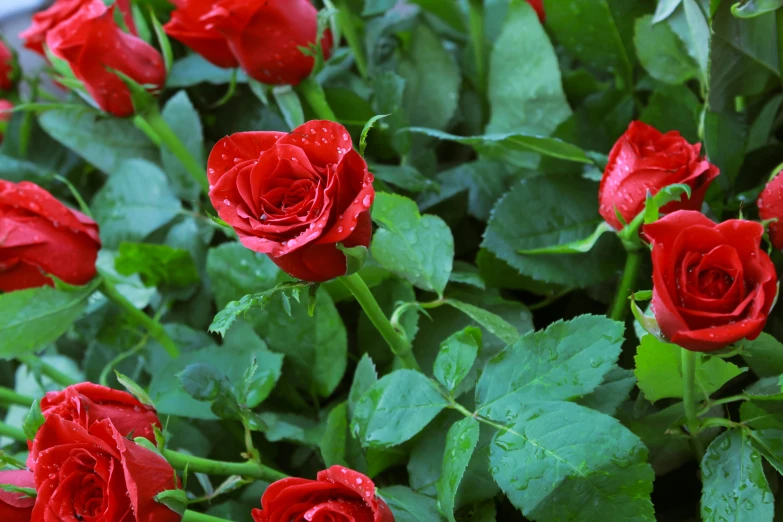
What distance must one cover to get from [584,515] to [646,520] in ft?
0.09

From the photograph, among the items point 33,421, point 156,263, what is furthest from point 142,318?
point 33,421

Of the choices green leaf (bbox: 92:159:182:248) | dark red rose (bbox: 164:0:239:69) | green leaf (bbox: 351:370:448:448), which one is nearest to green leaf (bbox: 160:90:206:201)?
green leaf (bbox: 92:159:182:248)

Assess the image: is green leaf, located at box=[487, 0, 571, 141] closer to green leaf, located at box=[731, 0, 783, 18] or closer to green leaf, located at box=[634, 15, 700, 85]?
green leaf, located at box=[634, 15, 700, 85]

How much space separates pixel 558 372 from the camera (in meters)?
0.36

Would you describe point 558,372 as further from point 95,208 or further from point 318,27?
point 95,208

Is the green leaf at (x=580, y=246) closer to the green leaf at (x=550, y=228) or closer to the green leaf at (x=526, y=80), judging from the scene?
the green leaf at (x=550, y=228)

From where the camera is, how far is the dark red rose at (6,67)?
2.47ft

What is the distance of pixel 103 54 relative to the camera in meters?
A: 0.52

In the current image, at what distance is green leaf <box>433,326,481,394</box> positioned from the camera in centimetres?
39

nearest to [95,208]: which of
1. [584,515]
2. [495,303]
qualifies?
[495,303]

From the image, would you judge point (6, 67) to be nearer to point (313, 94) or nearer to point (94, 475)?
point (313, 94)

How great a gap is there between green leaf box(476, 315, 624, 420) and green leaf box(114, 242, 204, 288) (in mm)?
318

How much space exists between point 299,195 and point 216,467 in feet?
0.58

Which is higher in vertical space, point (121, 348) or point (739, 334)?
point (739, 334)
